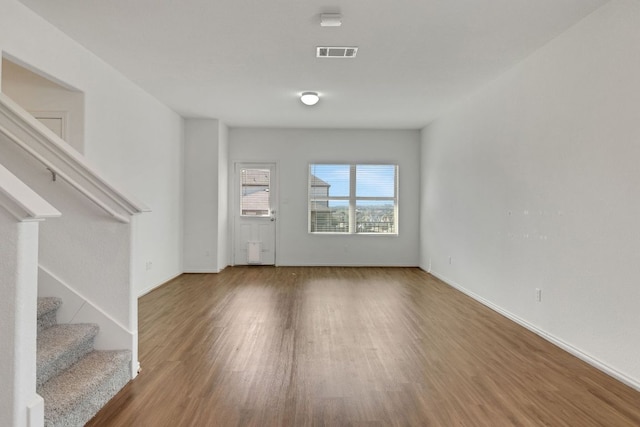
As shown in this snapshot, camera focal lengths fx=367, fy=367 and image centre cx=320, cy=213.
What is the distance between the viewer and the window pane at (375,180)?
24.0 feet

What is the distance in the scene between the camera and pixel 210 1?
2.72 m

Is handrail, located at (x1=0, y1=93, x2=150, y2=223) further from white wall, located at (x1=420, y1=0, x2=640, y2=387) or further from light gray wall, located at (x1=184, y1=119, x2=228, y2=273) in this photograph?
light gray wall, located at (x1=184, y1=119, x2=228, y2=273)

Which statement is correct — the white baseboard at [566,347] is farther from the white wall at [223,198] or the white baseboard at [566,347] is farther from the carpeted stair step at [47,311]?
the white wall at [223,198]

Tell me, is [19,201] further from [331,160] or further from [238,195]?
[331,160]

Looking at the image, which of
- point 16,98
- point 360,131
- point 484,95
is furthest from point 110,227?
point 360,131

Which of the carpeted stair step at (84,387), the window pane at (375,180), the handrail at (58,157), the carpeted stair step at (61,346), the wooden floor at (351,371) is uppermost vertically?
the window pane at (375,180)

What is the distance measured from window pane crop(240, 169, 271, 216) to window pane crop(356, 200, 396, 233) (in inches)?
72.2

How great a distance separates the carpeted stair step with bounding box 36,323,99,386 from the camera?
194 centimetres

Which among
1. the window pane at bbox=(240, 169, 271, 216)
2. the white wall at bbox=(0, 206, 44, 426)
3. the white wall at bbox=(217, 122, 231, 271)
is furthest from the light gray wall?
the white wall at bbox=(0, 206, 44, 426)

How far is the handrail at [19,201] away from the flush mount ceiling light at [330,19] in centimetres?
234

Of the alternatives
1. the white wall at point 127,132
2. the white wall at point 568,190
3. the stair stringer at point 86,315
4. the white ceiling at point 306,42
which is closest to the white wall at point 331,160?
the white wall at point 127,132

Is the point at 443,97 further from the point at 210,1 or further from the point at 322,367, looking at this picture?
the point at 322,367

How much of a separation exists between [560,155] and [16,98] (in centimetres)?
510

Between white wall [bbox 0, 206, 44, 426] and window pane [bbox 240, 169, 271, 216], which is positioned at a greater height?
window pane [bbox 240, 169, 271, 216]
